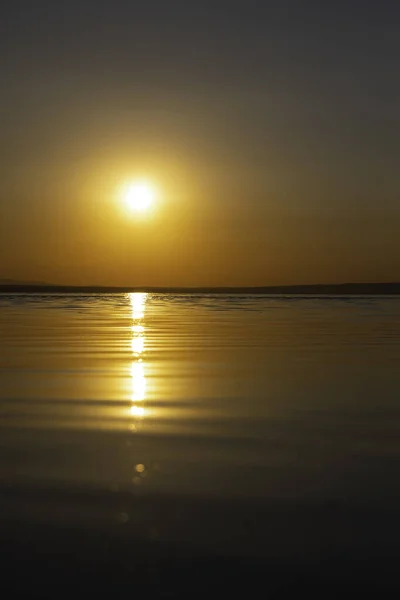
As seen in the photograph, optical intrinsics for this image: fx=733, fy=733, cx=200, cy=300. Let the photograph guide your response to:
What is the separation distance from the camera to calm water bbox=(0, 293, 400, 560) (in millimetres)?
6918

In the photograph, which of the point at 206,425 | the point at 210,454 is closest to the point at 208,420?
the point at 206,425

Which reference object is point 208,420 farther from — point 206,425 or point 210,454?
point 210,454

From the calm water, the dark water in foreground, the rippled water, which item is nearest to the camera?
the dark water in foreground

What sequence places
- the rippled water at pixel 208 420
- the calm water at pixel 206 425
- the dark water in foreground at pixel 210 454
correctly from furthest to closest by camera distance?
1. the rippled water at pixel 208 420
2. the calm water at pixel 206 425
3. the dark water in foreground at pixel 210 454

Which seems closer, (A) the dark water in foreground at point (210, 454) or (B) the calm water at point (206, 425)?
(A) the dark water in foreground at point (210, 454)

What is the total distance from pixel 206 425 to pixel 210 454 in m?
1.72

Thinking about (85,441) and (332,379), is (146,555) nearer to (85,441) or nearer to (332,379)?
(85,441)

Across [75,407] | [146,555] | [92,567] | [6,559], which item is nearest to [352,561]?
[146,555]

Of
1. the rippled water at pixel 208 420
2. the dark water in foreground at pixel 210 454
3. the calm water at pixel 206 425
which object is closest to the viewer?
the dark water in foreground at pixel 210 454

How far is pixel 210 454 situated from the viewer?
8172mm

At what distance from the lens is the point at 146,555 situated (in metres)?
5.14

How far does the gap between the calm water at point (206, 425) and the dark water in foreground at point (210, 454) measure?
3 cm

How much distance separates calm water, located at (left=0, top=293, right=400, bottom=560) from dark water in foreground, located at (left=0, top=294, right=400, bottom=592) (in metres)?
0.03

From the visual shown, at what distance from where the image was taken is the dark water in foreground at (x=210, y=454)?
567 centimetres
